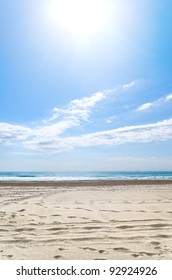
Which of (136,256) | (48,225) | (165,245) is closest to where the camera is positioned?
(136,256)

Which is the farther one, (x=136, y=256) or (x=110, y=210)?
(x=110, y=210)

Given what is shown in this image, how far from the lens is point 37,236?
600cm

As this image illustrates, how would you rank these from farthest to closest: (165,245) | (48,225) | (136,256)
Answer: (48,225), (165,245), (136,256)
